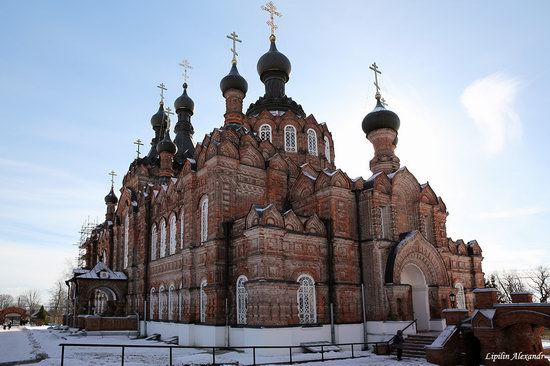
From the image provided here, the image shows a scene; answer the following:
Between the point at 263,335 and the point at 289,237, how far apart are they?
3.42 metres

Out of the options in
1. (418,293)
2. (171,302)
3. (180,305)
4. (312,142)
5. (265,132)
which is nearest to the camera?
(418,293)

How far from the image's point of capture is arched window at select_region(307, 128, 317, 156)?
23328mm

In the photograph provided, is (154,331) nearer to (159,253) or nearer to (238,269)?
(159,253)

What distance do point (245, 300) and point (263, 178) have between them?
529 centimetres

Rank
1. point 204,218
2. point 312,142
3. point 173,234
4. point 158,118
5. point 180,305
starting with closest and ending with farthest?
point 204,218, point 180,305, point 173,234, point 312,142, point 158,118

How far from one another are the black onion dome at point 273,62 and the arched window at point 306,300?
12.2 metres

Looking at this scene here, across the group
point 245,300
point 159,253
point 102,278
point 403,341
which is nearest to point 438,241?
point 403,341

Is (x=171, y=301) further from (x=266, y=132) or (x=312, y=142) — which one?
(x=312, y=142)

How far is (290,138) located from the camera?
22.9m

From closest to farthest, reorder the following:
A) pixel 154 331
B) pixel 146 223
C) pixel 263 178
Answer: pixel 263 178, pixel 154 331, pixel 146 223

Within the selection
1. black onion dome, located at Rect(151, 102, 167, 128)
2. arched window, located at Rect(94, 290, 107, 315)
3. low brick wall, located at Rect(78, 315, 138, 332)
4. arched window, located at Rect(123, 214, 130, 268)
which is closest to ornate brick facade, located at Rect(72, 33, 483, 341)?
low brick wall, located at Rect(78, 315, 138, 332)

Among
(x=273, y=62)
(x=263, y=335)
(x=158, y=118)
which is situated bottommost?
(x=263, y=335)

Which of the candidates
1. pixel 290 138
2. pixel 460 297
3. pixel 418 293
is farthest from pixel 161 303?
pixel 460 297

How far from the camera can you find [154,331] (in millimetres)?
21797
